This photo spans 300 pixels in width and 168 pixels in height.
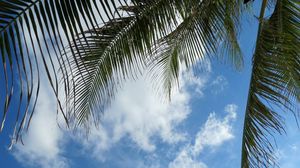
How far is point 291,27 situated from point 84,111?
2.54 m

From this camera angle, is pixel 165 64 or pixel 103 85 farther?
pixel 165 64

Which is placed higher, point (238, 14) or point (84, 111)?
point (238, 14)

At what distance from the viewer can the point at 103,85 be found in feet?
15.0

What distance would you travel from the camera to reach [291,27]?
453 cm

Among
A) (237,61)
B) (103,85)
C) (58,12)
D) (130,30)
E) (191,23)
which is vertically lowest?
(58,12)

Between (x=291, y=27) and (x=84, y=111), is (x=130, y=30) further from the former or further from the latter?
(x=291, y=27)

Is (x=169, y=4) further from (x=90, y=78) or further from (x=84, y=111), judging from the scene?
(x=84, y=111)

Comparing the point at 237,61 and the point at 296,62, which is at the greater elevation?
the point at 237,61

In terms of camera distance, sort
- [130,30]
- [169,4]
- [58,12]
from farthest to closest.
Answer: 1. [130,30]
2. [169,4]
3. [58,12]

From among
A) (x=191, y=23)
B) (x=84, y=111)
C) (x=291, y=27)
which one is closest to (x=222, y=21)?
(x=191, y=23)

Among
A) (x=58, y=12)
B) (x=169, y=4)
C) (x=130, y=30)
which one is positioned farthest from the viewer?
(x=130, y=30)

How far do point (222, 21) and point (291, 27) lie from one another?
80cm

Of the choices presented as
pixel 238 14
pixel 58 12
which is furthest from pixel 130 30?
pixel 58 12

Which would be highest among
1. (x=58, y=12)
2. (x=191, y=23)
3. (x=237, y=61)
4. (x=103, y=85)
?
(x=237, y=61)
